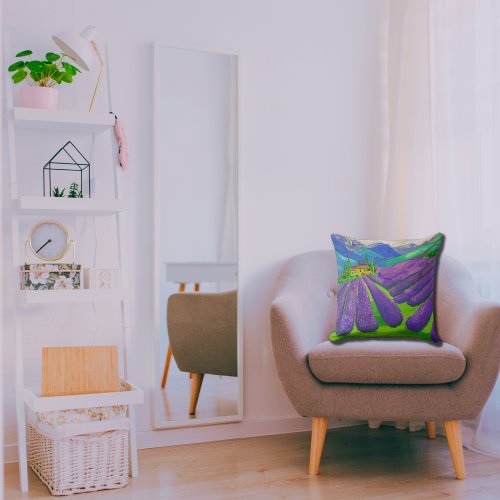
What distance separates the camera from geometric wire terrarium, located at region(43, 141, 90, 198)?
2.40 metres

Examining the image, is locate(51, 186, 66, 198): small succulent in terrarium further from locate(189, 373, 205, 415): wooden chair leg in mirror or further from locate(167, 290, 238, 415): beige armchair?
locate(189, 373, 205, 415): wooden chair leg in mirror

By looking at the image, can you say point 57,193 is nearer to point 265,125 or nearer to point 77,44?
point 77,44

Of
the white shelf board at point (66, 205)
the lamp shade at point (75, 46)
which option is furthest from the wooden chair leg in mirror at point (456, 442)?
the lamp shade at point (75, 46)

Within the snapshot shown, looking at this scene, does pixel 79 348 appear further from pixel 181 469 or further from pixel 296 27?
pixel 296 27

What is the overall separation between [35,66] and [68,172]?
0.42m

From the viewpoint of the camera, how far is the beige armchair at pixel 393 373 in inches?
80.7

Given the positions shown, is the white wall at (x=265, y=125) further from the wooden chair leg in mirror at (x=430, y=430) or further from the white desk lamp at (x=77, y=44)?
the wooden chair leg in mirror at (x=430, y=430)

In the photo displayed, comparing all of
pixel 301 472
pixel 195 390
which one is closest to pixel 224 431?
pixel 195 390

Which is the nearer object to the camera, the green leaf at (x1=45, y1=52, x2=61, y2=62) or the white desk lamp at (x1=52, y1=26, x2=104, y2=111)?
the white desk lamp at (x1=52, y1=26, x2=104, y2=111)

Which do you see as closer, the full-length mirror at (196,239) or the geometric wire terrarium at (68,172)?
the geometric wire terrarium at (68,172)

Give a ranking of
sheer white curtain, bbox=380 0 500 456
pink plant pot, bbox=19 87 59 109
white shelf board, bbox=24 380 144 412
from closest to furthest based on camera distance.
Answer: white shelf board, bbox=24 380 144 412 < pink plant pot, bbox=19 87 59 109 < sheer white curtain, bbox=380 0 500 456

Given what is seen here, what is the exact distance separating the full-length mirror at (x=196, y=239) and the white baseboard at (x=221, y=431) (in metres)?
0.04

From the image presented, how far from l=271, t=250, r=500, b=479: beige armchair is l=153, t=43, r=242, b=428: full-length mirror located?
1.61 feet

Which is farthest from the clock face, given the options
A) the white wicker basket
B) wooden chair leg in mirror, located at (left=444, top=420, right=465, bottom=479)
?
wooden chair leg in mirror, located at (left=444, top=420, right=465, bottom=479)
